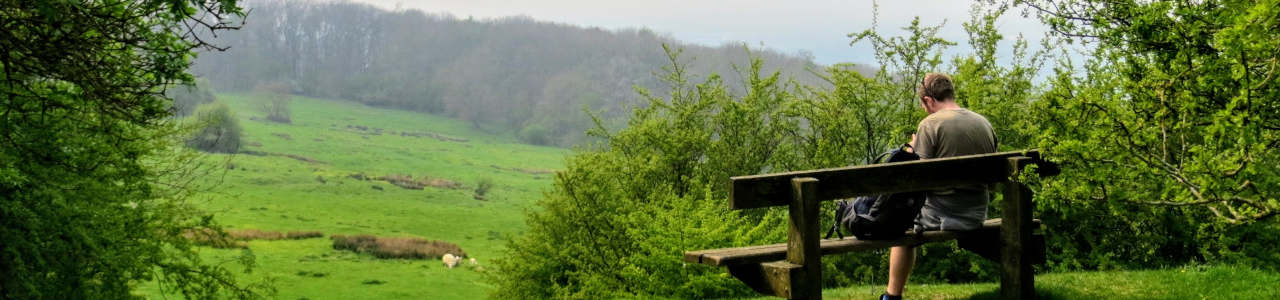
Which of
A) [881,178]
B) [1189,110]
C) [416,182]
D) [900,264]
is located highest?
[1189,110]

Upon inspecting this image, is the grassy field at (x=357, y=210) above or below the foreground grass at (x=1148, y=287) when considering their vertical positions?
below

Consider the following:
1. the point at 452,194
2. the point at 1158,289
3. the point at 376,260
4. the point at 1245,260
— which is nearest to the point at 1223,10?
the point at 1158,289

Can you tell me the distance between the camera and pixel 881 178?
22.4 ft

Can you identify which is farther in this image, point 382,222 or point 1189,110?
point 382,222

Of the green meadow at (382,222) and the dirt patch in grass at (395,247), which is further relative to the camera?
the dirt patch in grass at (395,247)

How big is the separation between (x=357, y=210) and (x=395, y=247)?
105 feet

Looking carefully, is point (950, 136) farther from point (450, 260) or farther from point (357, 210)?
point (357, 210)

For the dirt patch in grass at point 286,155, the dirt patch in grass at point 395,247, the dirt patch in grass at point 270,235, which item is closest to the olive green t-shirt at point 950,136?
the dirt patch in grass at point 395,247

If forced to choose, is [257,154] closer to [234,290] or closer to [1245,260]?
[234,290]

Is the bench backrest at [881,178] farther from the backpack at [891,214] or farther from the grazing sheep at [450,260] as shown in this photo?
the grazing sheep at [450,260]

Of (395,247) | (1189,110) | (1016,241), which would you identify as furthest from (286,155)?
(1189,110)

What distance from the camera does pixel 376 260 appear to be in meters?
102

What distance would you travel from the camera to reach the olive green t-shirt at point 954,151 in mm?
7633

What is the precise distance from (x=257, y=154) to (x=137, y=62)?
572 feet
